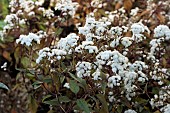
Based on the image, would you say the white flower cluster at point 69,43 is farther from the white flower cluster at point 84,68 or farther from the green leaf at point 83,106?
the green leaf at point 83,106

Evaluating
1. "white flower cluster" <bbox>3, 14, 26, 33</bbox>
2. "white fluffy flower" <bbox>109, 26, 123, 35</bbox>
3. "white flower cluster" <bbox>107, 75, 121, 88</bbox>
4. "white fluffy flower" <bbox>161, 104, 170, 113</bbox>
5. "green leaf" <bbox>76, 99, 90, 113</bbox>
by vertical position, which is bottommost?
"white fluffy flower" <bbox>161, 104, 170, 113</bbox>

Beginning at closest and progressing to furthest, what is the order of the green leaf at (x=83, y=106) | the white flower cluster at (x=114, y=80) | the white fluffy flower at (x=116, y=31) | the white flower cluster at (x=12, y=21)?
the green leaf at (x=83, y=106)
the white flower cluster at (x=114, y=80)
the white fluffy flower at (x=116, y=31)
the white flower cluster at (x=12, y=21)

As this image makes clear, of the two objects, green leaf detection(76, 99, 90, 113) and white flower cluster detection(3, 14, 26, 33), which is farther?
white flower cluster detection(3, 14, 26, 33)

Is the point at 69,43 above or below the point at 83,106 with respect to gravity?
above

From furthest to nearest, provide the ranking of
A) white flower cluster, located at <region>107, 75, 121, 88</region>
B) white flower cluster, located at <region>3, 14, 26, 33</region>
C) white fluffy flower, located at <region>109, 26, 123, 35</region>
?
1. white flower cluster, located at <region>3, 14, 26, 33</region>
2. white fluffy flower, located at <region>109, 26, 123, 35</region>
3. white flower cluster, located at <region>107, 75, 121, 88</region>

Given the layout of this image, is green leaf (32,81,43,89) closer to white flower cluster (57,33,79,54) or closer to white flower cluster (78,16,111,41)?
white flower cluster (57,33,79,54)

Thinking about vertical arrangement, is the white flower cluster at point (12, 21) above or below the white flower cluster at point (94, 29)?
above

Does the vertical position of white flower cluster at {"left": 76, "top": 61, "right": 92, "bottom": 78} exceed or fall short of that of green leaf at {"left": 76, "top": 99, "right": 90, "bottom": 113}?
it exceeds it

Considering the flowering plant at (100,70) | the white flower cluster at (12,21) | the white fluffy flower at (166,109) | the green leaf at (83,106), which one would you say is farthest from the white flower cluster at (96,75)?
the white flower cluster at (12,21)

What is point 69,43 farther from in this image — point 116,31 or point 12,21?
point 12,21

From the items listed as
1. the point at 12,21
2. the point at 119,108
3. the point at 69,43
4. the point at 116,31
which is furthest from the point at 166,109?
the point at 12,21

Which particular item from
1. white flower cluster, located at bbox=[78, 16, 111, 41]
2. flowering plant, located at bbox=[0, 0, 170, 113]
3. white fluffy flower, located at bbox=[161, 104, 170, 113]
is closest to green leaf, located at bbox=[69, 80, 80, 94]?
flowering plant, located at bbox=[0, 0, 170, 113]

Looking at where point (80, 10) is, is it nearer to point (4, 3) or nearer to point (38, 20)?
point (38, 20)
